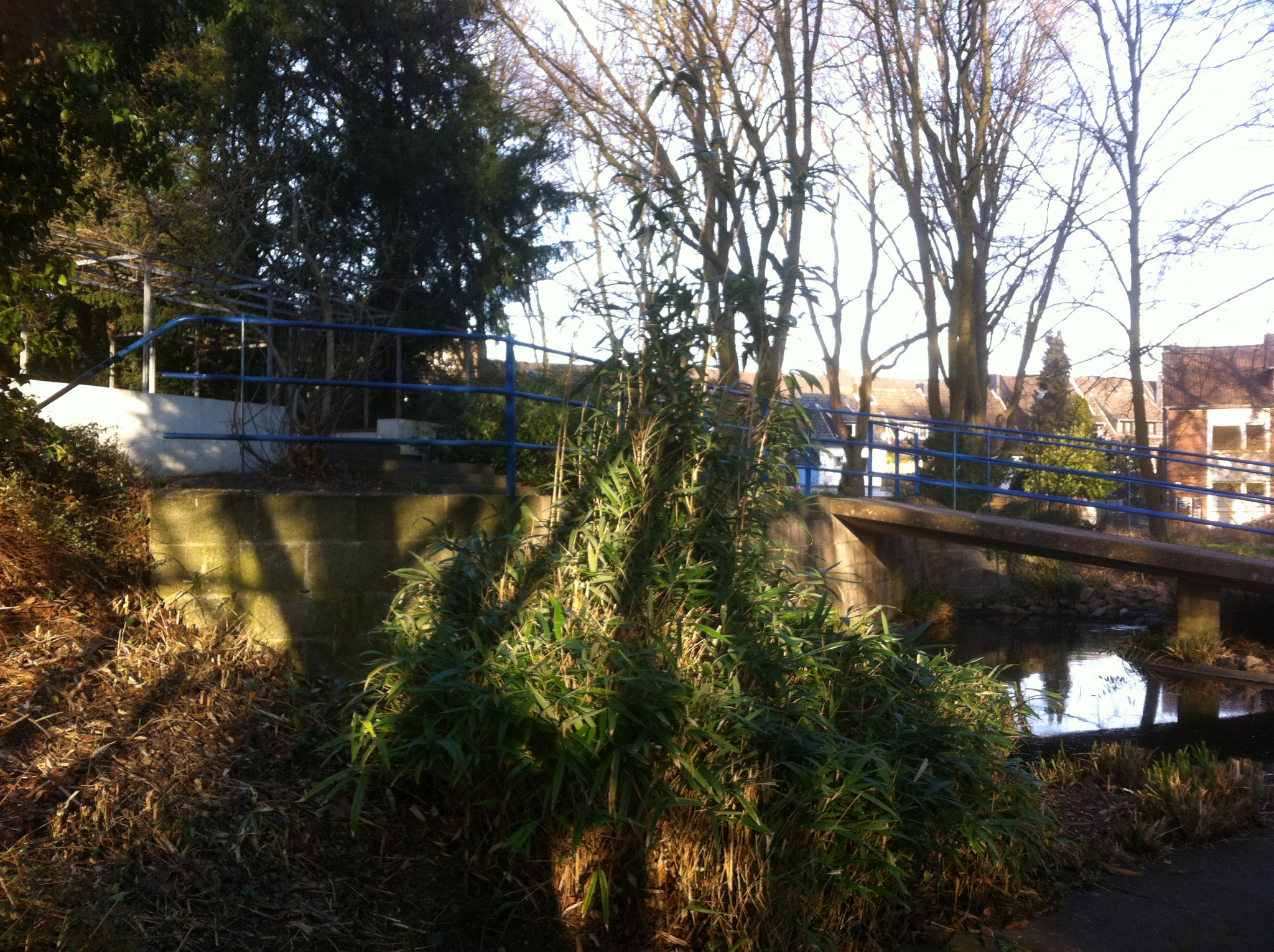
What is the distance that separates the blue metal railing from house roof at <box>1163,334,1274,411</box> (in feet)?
7.26

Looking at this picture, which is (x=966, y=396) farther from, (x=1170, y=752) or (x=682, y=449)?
(x=682, y=449)

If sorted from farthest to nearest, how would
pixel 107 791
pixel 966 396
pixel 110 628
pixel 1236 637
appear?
1. pixel 966 396
2. pixel 1236 637
3. pixel 110 628
4. pixel 107 791

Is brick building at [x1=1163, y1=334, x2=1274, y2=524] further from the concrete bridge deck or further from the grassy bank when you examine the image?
the grassy bank

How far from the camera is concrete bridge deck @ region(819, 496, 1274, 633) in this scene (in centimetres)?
1003

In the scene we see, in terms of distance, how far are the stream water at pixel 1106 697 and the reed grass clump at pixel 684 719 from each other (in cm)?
154

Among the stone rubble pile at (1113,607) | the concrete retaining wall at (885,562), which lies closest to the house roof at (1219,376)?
the stone rubble pile at (1113,607)

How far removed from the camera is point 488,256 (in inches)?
619

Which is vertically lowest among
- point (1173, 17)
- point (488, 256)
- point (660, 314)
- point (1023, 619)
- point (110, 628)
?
point (1023, 619)

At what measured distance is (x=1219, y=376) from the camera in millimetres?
22391

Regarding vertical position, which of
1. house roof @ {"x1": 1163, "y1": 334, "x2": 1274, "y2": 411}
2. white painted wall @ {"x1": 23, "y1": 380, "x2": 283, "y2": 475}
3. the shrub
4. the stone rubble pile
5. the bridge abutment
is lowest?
the stone rubble pile

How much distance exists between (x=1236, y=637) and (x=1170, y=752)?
5205 millimetres

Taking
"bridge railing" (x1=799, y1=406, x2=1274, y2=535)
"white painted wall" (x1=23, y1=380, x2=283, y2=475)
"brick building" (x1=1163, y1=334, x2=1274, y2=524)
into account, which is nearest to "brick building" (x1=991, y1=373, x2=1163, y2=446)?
"brick building" (x1=1163, y1=334, x2=1274, y2=524)

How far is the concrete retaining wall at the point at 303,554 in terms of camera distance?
547 cm

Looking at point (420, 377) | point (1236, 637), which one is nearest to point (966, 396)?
point (1236, 637)
